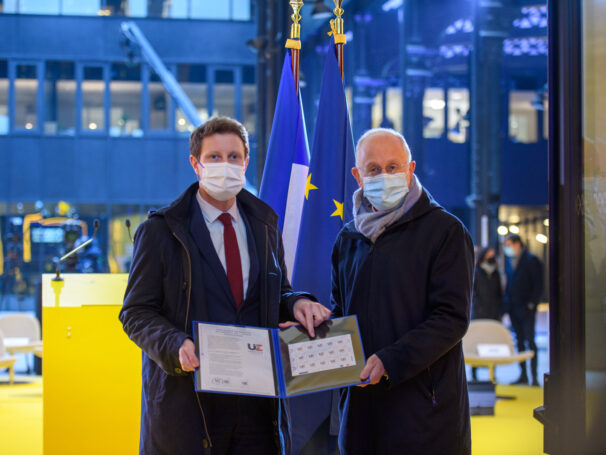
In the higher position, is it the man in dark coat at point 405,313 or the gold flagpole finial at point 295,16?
the gold flagpole finial at point 295,16

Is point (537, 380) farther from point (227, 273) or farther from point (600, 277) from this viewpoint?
point (227, 273)

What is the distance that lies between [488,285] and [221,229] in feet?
20.2

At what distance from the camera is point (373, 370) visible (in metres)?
1.91

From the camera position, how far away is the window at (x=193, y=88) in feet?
50.4

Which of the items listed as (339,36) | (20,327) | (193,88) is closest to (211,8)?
(193,88)

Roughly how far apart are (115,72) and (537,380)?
1132 centimetres

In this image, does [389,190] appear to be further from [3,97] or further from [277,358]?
[3,97]

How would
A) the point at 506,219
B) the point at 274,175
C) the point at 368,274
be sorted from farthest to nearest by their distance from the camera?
the point at 506,219 → the point at 274,175 → the point at 368,274

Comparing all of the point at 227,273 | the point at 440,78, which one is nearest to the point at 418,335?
the point at 227,273

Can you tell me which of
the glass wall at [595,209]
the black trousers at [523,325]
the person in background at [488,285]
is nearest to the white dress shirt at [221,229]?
the glass wall at [595,209]

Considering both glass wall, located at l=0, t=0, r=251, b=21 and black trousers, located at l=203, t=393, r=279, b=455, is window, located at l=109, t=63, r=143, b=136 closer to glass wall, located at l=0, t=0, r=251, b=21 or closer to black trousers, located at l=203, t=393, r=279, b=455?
glass wall, located at l=0, t=0, r=251, b=21

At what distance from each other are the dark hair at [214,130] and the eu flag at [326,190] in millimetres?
1151

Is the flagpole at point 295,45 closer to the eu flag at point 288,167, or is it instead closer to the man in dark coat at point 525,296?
the eu flag at point 288,167

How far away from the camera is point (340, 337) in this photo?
6.44 feet
